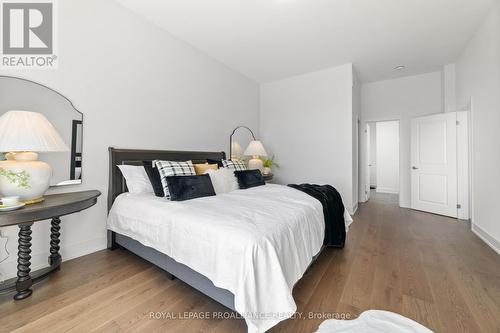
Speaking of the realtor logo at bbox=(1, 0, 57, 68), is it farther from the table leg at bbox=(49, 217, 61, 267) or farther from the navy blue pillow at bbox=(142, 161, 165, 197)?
the table leg at bbox=(49, 217, 61, 267)

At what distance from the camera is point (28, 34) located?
205 centimetres

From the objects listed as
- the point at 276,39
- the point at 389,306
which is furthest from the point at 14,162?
the point at 276,39

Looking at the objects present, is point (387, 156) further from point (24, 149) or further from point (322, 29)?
point (24, 149)

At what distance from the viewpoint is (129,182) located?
7.96 feet

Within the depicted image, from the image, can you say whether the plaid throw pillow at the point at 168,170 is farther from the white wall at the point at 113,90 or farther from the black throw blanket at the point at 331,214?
the black throw blanket at the point at 331,214

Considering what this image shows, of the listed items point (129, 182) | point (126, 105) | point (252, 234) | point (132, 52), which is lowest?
point (252, 234)

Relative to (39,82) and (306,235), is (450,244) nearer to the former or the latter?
(306,235)

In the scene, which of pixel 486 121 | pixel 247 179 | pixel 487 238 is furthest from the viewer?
pixel 247 179

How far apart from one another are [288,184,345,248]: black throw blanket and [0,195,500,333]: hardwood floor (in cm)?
17

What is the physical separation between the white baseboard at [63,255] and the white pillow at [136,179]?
72 centimetres

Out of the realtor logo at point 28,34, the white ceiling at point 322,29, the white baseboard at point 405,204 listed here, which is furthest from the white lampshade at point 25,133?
the white baseboard at point 405,204

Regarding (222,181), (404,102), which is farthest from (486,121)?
(222,181)

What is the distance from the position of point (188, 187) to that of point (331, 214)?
163 cm

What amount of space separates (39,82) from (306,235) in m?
2.90
